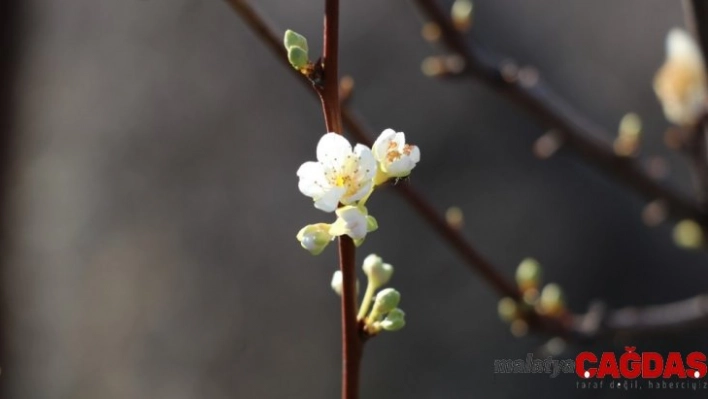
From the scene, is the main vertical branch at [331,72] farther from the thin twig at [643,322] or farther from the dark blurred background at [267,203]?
the dark blurred background at [267,203]

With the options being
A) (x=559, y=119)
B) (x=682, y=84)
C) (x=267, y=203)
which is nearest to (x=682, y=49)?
(x=682, y=84)

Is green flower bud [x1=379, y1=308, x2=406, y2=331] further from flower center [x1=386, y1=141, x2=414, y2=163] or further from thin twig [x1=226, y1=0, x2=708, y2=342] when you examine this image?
thin twig [x1=226, y1=0, x2=708, y2=342]

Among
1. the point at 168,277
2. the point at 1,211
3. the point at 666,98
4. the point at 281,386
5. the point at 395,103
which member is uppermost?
the point at 395,103

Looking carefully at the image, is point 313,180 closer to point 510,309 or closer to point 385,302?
point 385,302

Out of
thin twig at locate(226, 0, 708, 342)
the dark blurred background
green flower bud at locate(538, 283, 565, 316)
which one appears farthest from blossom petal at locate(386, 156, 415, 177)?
the dark blurred background

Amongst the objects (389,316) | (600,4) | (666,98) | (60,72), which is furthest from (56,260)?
(389,316)

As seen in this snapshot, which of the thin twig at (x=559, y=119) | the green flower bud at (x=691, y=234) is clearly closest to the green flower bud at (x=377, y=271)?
the thin twig at (x=559, y=119)

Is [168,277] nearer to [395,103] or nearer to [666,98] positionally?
[395,103]

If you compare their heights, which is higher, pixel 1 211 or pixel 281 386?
pixel 1 211
